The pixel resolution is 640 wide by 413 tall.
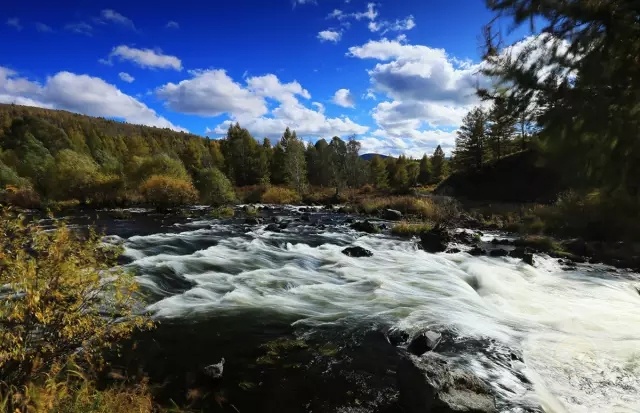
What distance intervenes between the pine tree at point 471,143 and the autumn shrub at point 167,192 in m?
41.2

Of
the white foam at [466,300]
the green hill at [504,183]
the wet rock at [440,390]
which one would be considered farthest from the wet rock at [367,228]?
the green hill at [504,183]

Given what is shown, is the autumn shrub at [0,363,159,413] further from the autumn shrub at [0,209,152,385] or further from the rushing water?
the rushing water

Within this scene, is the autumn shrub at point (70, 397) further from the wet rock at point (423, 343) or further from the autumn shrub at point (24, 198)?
the autumn shrub at point (24, 198)

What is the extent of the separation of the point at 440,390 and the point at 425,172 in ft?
267

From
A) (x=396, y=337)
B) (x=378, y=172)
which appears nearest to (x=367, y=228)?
(x=396, y=337)

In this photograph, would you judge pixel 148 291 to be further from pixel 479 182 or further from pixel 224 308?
pixel 479 182

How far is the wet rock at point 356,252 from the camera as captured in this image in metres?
17.3

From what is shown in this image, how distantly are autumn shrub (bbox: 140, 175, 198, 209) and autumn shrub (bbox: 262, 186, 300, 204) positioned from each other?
11.4 m

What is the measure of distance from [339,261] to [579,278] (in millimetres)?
9372

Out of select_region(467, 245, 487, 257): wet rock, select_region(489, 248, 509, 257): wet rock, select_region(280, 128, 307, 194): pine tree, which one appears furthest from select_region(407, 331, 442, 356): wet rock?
select_region(280, 128, 307, 194): pine tree

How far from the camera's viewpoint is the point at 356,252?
17484 millimetres

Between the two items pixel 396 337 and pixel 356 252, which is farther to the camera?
pixel 356 252

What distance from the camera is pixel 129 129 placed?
19062 cm

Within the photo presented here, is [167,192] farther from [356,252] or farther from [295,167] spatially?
[356,252]
